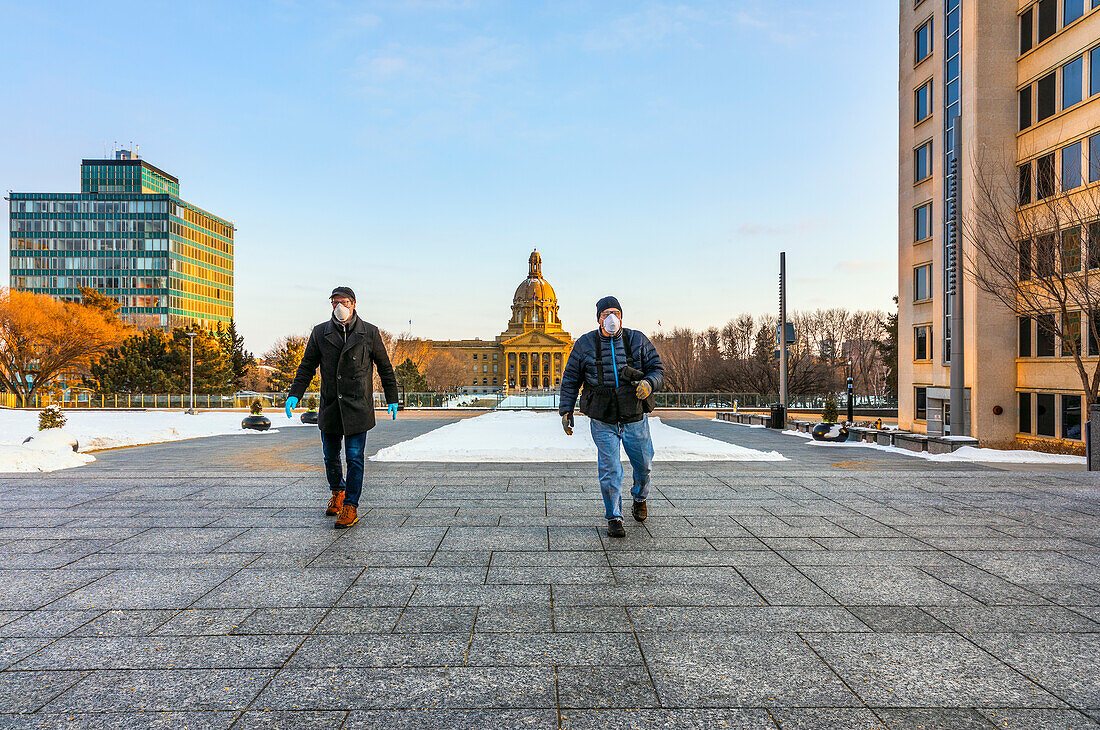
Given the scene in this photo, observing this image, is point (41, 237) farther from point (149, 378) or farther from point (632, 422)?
point (632, 422)

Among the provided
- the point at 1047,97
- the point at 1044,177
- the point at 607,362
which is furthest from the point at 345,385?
the point at 1047,97

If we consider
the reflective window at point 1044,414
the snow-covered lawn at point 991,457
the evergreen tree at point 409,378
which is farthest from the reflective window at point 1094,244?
the evergreen tree at point 409,378

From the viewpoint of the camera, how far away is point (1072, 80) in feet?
60.7

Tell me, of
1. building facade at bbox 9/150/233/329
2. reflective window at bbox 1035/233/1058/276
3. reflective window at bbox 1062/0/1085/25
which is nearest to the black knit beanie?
reflective window at bbox 1035/233/1058/276

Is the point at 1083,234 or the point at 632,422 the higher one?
the point at 1083,234

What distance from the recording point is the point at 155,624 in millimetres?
3521

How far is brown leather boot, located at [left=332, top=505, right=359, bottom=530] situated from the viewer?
573 centimetres

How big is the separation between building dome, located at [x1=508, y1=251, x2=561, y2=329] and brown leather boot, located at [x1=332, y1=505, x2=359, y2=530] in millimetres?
145405

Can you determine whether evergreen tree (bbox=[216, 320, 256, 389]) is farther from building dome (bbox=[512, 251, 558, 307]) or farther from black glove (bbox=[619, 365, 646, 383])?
building dome (bbox=[512, 251, 558, 307])

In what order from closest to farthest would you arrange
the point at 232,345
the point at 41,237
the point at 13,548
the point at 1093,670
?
the point at 1093,670 < the point at 13,548 < the point at 232,345 < the point at 41,237

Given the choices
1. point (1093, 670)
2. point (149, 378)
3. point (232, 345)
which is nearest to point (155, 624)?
point (1093, 670)

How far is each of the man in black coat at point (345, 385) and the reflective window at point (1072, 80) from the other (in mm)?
21516

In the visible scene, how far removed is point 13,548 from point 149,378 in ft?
196

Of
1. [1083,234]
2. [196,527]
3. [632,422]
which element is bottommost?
[196,527]
